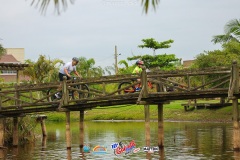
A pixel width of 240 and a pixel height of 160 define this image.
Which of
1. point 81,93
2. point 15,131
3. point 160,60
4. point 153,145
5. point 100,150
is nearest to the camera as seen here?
point 100,150

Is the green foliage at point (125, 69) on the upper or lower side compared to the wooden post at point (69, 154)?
upper

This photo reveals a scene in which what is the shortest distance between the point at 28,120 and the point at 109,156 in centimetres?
913

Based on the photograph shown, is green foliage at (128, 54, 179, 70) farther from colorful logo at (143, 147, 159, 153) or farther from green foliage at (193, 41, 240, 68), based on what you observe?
colorful logo at (143, 147, 159, 153)

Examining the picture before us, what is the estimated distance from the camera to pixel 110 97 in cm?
2522

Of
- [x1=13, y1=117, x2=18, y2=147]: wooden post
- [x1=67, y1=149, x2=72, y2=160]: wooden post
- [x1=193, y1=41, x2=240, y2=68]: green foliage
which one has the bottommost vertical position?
[x1=67, y1=149, x2=72, y2=160]: wooden post

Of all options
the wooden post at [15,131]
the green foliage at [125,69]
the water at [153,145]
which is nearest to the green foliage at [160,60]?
the green foliage at [125,69]

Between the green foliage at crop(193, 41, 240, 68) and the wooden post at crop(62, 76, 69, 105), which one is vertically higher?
the green foliage at crop(193, 41, 240, 68)

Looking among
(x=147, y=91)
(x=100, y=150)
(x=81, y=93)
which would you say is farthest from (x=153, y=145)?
(x=147, y=91)

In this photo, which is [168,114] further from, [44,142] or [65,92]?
[65,92]

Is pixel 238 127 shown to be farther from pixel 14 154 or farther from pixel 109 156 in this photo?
pixel 14 154

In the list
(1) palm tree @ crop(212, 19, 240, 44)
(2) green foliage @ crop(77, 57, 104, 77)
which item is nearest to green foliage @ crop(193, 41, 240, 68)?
(1) palm tree @ crop(212, 19, 240, 44)

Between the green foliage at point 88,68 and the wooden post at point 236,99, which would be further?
the green foliage at point 88,68

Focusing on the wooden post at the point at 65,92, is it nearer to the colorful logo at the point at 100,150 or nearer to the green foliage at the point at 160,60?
the colorful logo at the point at 100,150

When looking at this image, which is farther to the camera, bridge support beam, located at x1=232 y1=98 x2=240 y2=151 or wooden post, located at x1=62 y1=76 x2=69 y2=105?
wooden post, located at x1=62 y1=76 x2=69 y2=105
